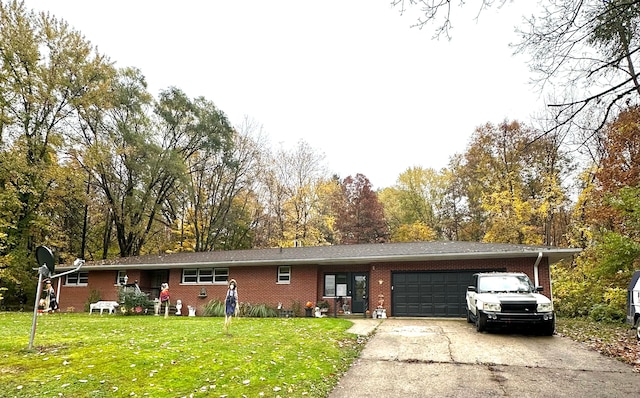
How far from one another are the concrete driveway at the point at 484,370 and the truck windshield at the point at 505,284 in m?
1.49

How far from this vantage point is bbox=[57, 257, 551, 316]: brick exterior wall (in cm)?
1677

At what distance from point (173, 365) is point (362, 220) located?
98.3ft

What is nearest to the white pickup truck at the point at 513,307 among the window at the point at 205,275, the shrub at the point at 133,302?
the window at the point at 205,275

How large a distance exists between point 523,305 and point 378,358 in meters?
4.64

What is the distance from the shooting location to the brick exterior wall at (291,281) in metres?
16.8

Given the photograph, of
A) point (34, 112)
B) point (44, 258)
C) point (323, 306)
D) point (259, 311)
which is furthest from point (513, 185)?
point (34, 112)

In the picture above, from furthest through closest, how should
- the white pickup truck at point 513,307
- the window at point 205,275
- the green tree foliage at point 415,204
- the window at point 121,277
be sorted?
the green tree foliage at point 415,204, the window at point 121,277, the window at point 205,275, the white pickup truck at point 513,307

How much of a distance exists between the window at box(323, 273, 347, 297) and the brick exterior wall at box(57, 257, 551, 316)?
0.78ft

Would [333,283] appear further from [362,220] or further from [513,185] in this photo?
[362,220]

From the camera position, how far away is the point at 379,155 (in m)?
46.1

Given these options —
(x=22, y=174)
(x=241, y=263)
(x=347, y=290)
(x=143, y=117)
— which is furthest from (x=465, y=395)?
(x=143, y=117)

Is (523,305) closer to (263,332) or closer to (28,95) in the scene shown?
(263,332)

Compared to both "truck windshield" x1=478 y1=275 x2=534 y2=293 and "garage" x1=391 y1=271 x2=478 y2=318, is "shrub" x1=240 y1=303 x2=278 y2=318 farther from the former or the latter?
"truck windshield" x1=478 y1=275 x2=534 y2=293

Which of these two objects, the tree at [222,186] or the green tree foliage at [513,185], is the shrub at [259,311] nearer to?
the tree at [222,186]
